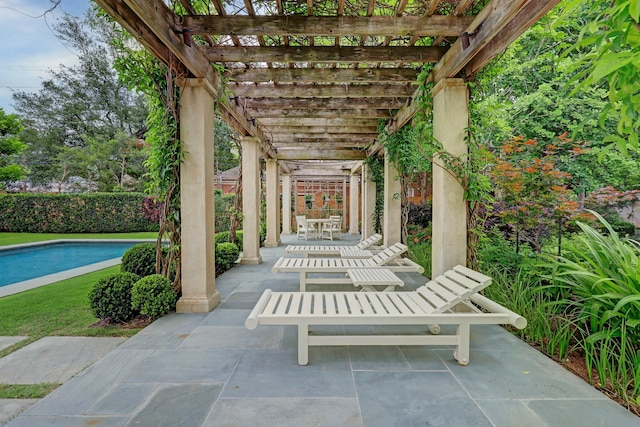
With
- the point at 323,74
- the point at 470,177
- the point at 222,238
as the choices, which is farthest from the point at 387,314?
the point at 222,238

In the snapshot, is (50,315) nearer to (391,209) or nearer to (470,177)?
(470,177)

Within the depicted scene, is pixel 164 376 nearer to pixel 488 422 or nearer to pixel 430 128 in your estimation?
pixel 488 422

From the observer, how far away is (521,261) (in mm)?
3969

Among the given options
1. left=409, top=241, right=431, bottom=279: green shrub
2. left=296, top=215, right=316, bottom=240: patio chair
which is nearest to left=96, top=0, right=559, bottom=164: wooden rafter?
left=409, top=241, right=431, bottom=279: green shrub

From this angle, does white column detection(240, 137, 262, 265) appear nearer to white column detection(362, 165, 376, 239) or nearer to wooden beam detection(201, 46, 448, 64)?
wooden beam detection(201, 46, 448, 64)

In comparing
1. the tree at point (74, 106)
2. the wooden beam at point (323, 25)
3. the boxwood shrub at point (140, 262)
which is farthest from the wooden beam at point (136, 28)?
the tree at point (74, 106)

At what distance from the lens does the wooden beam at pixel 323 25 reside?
2896mm

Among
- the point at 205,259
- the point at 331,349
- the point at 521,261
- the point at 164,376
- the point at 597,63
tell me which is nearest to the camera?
the point at 597,63

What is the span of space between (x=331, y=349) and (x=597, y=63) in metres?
2.57

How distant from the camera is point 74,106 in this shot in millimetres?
18750

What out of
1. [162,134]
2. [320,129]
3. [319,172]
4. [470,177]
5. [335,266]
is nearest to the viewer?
[470,177]

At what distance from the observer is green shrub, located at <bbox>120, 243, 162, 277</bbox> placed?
3.96 meters

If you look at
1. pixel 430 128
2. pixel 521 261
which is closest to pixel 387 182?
pixel 430 128

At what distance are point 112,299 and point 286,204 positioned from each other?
1032 centimetres
